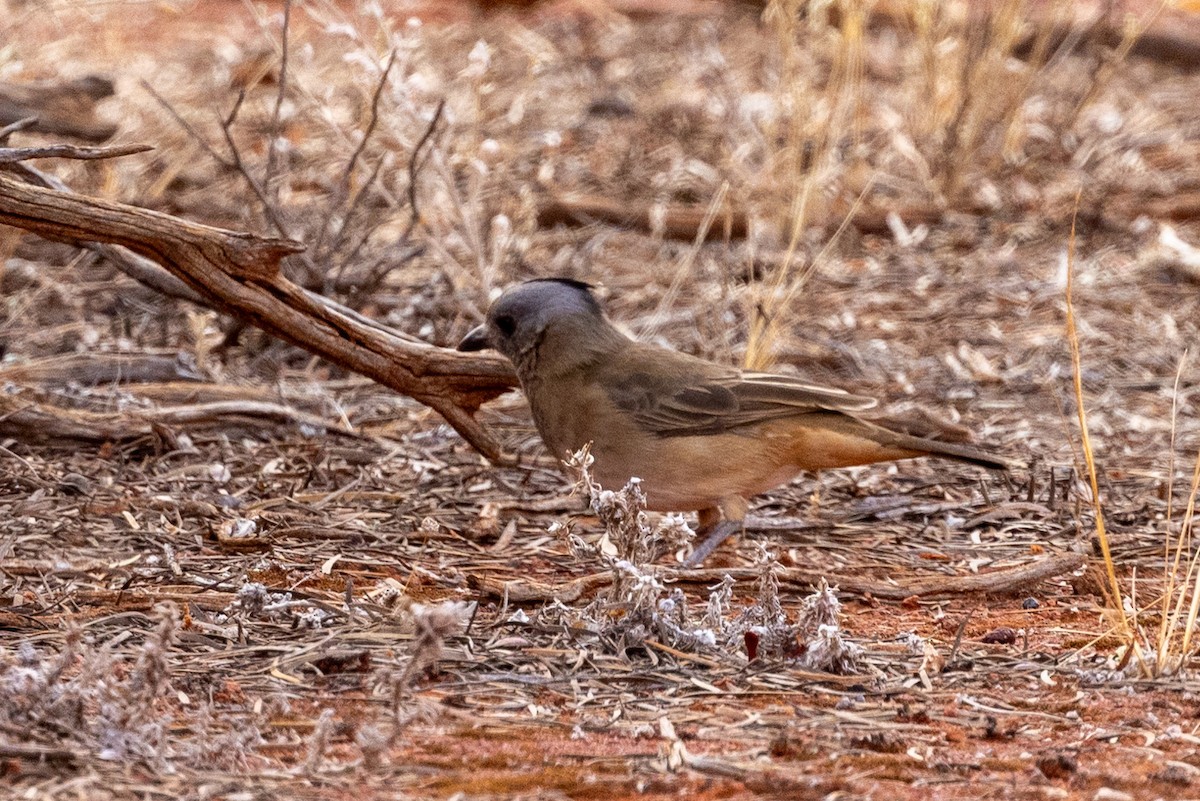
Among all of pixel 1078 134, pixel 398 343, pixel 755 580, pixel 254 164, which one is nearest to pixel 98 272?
pixel 254 164

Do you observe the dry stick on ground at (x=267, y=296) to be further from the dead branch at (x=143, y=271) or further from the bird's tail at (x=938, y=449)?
the bird's tail at (x=938, y=449)

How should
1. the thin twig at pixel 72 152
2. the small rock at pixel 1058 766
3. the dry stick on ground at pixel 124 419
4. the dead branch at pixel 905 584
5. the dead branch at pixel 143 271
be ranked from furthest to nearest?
the dead branch at pixel 143 271 → the dry stick on ground at pixel 124 419 → the dead branch at pixel 905 584 → the thin twig at pixel 72 152 → the small rock at pixel 1058 766

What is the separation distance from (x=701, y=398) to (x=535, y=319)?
2.00 feet

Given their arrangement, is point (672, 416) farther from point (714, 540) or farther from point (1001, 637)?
point (1001, 637)

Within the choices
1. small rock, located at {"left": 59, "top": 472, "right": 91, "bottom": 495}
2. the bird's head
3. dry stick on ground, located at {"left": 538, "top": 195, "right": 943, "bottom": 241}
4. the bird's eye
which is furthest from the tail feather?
dry stick on ground, located at {"left": 538, "top": 195, "right": 943, "bottom": 241}

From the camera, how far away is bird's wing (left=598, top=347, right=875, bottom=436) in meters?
4.96

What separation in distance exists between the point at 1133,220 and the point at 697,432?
17.0 feet

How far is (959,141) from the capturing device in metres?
9.13

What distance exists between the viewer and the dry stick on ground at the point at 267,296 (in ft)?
14.5

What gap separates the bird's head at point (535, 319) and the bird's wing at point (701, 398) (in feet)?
0.62

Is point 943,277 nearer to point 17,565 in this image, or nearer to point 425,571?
point 425,571

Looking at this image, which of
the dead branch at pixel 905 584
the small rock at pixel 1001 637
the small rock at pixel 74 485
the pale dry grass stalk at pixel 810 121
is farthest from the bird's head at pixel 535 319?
the pale dry grass stalk at pixel 810 121

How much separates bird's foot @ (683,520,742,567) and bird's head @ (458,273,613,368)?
75 centimetres

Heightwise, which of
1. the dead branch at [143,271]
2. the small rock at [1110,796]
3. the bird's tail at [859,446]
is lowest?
the small rock at [1110,796]
